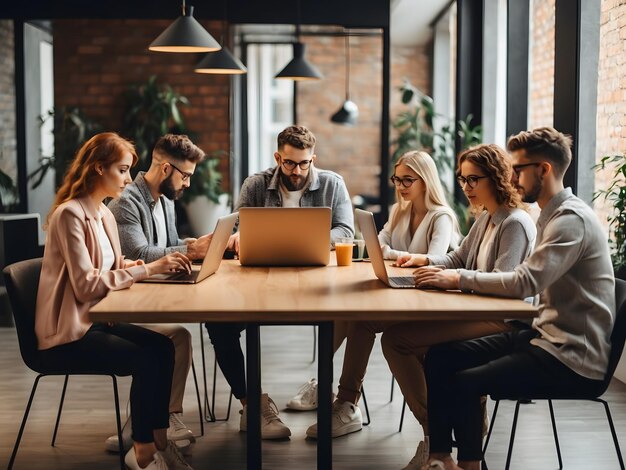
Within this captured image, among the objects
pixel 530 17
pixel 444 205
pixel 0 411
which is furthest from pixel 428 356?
pixel 530 17

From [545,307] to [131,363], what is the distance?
4.58 ft

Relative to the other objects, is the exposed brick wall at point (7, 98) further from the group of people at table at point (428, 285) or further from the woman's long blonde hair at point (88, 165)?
the woman's long blonde hair at point (88, 165)

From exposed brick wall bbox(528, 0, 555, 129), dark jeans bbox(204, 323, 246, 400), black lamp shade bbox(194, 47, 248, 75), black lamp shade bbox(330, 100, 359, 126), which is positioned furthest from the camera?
black lamp shade bbox(330, 100, 359, 126)

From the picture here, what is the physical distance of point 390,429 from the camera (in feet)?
12.2

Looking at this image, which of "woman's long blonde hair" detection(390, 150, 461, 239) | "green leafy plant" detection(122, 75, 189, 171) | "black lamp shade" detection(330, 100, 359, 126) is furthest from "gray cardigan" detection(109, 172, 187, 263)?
"black lamp shade" detection(330, 100, 359, 126)

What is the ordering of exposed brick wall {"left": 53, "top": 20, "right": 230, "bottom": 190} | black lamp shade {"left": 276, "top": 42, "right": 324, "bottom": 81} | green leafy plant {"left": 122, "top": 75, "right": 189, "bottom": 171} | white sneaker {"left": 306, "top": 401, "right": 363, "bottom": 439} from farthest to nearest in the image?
exposed brick wall {"left": 53, "top": 20, "right": 230, "bottom": 190}, green leafy plant {"left": 122, "top": 75, "right": 189, "bottom": 171}, black lamp shade {"left": 276, "top": 42, "right": 324, "bottom": 81}, white sneaker {"left": 306, "top": 401, "right": 363, "bottom": 439}

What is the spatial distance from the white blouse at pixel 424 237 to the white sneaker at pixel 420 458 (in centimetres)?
81

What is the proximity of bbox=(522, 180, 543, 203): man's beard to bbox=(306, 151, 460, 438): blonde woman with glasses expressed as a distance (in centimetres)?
82

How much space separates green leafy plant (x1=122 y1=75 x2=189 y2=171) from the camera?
7867 millimetres

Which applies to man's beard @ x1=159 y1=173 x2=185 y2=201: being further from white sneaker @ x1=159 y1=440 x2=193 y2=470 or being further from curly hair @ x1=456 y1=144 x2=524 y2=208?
curly hair @ x1=456 y1=144 x2=524 y2=208

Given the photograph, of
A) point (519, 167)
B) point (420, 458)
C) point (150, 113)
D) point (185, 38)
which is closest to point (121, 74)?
point (150, 113)

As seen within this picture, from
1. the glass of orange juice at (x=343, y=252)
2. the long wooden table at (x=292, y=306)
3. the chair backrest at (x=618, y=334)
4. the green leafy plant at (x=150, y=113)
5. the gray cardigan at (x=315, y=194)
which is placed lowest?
the chair backrest at (x=618, y=334)

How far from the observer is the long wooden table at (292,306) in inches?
94.3

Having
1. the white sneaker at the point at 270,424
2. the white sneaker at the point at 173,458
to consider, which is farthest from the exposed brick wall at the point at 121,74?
the white sneaker at the point at 173,458
